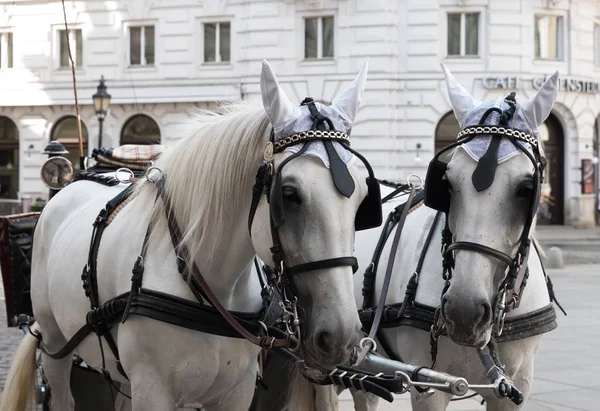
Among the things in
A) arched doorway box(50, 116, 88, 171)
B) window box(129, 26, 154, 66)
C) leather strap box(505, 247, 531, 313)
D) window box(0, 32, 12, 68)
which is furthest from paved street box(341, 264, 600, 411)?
window box(0, 32, 12, 68)

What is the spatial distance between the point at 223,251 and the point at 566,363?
211 inches

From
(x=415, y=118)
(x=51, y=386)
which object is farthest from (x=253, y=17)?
(x=51, y=386)

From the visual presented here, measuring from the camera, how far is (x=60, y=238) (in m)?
4.63

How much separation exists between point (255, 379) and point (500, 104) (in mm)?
1615

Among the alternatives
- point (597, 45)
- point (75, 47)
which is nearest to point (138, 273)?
point (75, 47)

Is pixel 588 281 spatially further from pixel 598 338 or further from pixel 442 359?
pixel 442 359

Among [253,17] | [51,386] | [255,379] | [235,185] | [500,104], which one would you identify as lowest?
[51,386]

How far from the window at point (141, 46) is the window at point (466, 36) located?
33.5 ft

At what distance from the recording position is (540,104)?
372cm

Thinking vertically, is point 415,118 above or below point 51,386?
above

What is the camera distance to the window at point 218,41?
29641mm

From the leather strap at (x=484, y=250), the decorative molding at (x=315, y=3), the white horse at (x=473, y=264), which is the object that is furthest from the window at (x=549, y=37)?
the leather strap at (x=484, y=250)

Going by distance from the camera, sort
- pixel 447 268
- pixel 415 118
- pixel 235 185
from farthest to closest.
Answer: pixel 415 118
pixel 447 268
pixel 235 185

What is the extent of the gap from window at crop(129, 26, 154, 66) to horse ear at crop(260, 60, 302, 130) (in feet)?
91.3
